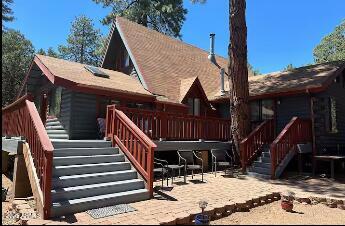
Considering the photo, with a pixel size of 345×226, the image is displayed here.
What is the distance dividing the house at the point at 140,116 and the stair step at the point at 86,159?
0.08 feet

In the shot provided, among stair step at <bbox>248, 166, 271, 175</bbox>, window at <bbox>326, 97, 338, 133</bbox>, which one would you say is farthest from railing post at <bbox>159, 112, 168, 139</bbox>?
window at <bbox>326, 97, 338, 133</bbox>

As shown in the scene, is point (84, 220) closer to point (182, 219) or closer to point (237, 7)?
point (182, 219)

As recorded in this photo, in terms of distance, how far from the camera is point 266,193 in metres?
8.76

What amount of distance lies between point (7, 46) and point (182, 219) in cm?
3937

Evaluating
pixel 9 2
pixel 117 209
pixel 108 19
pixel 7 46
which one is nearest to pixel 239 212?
pixel 117 209

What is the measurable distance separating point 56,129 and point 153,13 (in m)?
23.5

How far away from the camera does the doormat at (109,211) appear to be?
648 cm

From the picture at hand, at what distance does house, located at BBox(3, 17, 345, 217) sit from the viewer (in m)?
8.00

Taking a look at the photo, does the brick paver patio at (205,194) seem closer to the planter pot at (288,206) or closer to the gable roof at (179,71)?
the planter pot at (288,206)

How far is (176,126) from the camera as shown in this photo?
40.5ft

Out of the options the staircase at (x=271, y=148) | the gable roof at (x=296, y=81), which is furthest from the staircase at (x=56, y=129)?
the gable roof at (x=296, y=81)

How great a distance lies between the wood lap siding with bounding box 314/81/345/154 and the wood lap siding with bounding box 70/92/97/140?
9.41 meters

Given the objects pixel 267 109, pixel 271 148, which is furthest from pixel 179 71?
pixel 271 148

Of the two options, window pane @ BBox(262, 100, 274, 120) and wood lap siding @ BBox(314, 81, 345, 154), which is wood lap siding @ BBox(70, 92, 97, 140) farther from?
wood lap siding @ BBox(314, 81, 345, 154)
